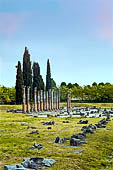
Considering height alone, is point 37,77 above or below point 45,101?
above

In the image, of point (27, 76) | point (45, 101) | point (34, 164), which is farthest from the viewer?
point (27, 76)

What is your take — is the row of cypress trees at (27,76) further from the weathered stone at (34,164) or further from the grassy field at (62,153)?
the weathered stone at (34,164)

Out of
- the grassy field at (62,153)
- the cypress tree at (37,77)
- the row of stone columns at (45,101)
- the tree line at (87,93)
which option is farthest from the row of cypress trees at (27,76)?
the grassy field at (62,153)

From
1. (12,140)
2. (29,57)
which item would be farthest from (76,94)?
(12,140)

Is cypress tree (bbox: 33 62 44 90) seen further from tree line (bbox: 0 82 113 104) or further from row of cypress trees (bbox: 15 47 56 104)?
tree line (bbox: 0 82 113 104)

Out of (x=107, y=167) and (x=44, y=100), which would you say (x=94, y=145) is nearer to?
(x=107, y=167)

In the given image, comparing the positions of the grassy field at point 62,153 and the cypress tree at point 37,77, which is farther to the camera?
the cypress tree at point 37,77

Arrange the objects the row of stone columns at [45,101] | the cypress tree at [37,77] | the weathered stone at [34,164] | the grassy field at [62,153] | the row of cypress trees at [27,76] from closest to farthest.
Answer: the weathered stone at [34,164] < the grassy field at [62,153] < the row of stone columns at [45,101] < the row of cypress trees at [27,76] < the cypress tree at [37,77]

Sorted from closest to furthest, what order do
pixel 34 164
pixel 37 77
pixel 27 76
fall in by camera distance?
pixel 34 164 → pixel 27 76 → pixel 37 77

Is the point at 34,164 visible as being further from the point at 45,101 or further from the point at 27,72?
the point at 27,72

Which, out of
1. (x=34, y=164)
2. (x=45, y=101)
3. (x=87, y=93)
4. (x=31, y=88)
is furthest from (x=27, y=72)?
(x=34, y=164)

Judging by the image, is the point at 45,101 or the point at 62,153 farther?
the point at 45,101

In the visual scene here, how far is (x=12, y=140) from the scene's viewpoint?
13.1 metres

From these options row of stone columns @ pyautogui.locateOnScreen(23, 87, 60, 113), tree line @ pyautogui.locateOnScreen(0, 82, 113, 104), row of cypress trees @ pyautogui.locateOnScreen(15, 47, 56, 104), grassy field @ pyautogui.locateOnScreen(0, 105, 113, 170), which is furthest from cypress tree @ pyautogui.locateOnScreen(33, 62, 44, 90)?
grassy field @ pyautogui.locateOnScreen(0, 105, 113, 170)
